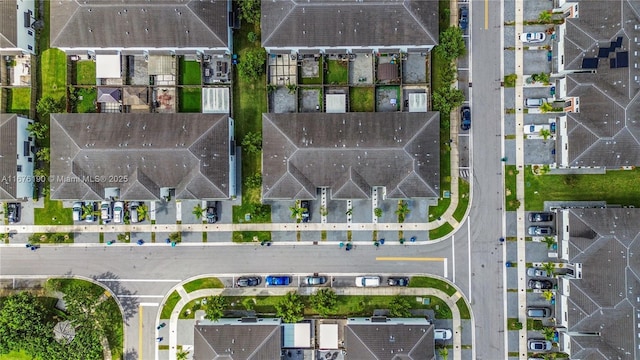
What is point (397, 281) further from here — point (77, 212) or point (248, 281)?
point (77, 212)

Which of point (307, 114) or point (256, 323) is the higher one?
point (307, 114)

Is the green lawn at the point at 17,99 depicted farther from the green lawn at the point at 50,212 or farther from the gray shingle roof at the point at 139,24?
the green lawn at the point at 50,212

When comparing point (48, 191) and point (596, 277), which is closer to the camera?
point (596, 277)

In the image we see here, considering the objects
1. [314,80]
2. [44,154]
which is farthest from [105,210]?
[314,80]

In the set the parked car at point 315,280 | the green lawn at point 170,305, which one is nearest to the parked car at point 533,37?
the parked car at point 315,280

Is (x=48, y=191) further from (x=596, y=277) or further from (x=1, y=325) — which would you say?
(x=596, y=277)

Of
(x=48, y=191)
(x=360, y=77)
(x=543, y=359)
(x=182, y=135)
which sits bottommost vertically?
(x=543, y=359)

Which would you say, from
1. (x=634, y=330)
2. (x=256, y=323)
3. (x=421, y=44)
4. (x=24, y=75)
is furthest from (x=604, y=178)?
(x=24, y=75)
